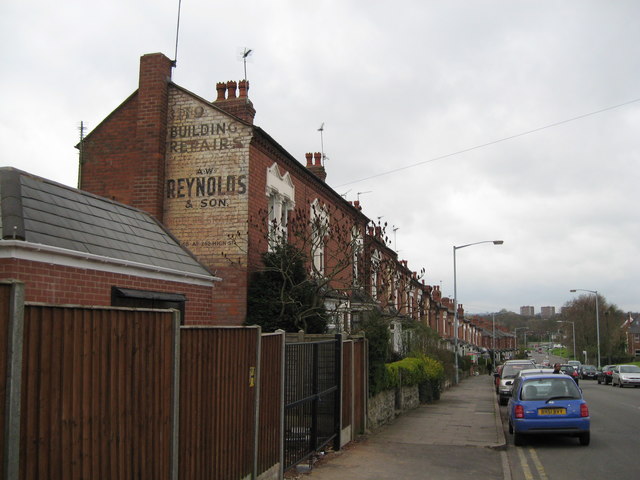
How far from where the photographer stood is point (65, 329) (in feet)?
13.9

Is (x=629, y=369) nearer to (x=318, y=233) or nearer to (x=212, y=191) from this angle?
(x=318, y=233)

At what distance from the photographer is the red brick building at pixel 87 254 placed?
8.66 m

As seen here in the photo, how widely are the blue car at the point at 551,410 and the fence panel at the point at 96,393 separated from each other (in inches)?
360

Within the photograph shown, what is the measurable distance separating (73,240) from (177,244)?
462 centimetres

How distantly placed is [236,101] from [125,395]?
13.6 m

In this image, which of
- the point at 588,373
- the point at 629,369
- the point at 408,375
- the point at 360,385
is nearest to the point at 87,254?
the point at 360,385

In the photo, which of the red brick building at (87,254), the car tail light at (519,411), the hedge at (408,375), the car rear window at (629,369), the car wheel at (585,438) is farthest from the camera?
the car rear window at (629,369)

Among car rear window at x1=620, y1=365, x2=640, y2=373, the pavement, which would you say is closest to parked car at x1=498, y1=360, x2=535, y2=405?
the pavement

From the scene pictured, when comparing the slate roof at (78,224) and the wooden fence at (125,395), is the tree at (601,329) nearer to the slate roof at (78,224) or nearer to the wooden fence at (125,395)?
the slate roof at (78,224)

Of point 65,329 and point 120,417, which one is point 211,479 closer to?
point 120,417

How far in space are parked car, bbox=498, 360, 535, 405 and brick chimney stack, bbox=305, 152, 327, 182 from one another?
11.4 m

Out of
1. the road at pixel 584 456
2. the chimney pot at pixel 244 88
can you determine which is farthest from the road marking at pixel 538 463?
the chimney pot at pixel 244 88

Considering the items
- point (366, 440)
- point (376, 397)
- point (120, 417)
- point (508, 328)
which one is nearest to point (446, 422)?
point (376, 397)

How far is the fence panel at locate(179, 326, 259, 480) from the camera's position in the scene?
5.90m
